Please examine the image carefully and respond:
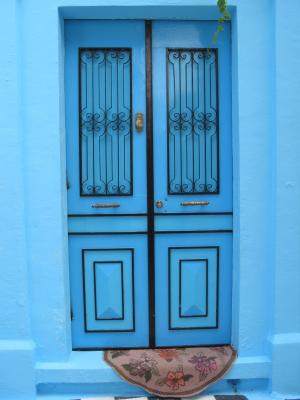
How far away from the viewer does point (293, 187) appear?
2967mm

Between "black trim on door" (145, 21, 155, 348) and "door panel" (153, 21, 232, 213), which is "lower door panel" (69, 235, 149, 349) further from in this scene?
"door panel" (153, 21, 232, 213)

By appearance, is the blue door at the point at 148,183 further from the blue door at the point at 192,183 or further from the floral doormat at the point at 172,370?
the floral doormat at the point at 172,370

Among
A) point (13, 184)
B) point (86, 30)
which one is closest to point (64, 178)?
point (13, 184)

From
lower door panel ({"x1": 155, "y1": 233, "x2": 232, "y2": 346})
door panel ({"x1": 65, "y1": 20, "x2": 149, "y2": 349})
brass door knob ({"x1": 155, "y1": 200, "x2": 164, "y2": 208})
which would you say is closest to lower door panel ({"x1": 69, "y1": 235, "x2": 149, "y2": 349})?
door panel ({"x1": 65, "y1": 20, "x2": 149, "y2": 349})

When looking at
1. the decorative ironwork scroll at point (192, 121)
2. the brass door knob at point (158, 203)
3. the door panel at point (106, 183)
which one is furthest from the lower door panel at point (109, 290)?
the decorative ironwork scroll at point (192, 121)

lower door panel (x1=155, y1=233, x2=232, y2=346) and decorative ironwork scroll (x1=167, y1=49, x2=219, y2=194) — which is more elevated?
decorative ironwork scroll (x1=167, y1=49, x2=219, y2=194)

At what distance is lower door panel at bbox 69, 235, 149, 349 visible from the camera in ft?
10.5

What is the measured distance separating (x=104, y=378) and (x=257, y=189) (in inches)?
67.9

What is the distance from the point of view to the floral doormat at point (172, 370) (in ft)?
9.77

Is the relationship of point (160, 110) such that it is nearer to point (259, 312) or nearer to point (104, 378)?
point (259, 312)

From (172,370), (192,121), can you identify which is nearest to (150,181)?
(192,121)

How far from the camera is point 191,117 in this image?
3.17 metres

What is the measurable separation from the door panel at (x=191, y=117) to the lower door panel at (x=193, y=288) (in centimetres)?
27

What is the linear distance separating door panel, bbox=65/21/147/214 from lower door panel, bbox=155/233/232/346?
44cm
